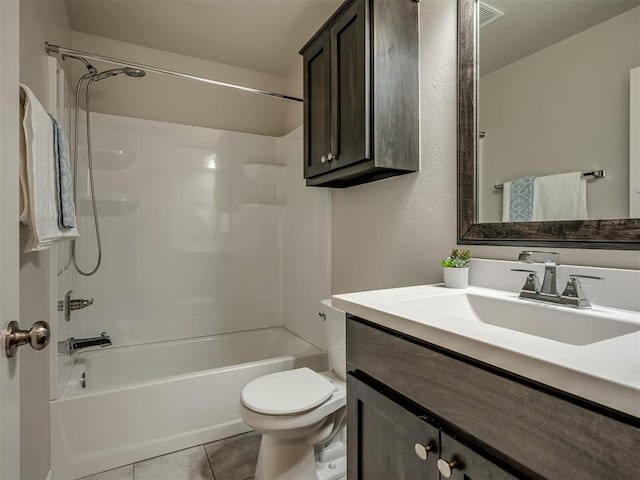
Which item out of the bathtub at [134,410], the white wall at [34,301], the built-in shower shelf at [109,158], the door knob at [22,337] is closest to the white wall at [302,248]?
the bathtub at [134,410]

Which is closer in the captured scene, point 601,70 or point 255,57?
point 601,70

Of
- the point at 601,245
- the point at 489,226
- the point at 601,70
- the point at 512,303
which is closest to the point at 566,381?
the point at 512,303

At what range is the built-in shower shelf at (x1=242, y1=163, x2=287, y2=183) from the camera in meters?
2.78

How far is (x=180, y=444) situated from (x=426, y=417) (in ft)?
5.15

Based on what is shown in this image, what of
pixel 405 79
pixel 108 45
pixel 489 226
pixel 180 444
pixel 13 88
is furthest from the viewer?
pixel 108 45

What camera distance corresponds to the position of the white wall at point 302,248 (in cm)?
227

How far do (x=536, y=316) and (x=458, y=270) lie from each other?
33 centimetres

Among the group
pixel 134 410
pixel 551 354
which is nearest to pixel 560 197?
pixel 551 354

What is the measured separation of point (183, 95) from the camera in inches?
105

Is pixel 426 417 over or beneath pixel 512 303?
beneath

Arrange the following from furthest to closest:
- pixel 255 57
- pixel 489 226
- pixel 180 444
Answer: pixel 255 57
pixel 180 444
pixel 489 226

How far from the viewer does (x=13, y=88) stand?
70 cm

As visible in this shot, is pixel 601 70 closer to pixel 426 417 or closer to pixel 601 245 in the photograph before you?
pixel 601 245

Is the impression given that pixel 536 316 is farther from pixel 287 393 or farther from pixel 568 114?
pixel 287 393
